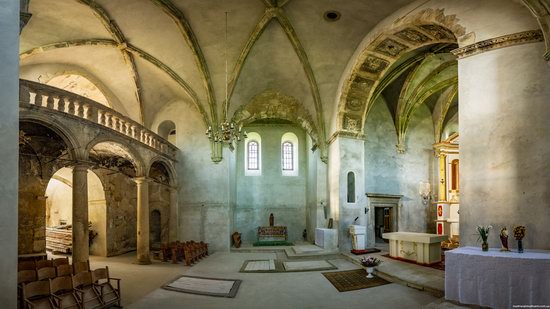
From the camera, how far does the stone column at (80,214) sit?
37.2 feet

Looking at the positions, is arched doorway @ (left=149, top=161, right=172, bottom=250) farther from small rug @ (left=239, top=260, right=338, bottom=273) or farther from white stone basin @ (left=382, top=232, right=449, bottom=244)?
white stone basin @ (left=382, top=232, right=449, bottom=244)

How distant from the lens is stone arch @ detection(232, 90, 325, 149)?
19500 mm

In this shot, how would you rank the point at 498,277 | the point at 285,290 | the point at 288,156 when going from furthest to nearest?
the point at 288,156 < the point at 285,290 < the point at 498,277

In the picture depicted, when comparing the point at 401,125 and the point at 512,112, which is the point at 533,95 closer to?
the point at 512,112

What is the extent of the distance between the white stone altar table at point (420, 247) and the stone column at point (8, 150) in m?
11.7

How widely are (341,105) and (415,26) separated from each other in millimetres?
5761

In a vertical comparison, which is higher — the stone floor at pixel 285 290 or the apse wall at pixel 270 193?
the apse wall at pixel 270 193

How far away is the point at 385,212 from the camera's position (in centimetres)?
2119

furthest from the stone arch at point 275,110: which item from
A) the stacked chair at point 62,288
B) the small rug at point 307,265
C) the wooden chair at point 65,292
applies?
the wooden chair at point 65,292

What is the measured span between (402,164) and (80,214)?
16.8 m

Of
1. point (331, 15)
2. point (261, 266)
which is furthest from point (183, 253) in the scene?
point (331, 15)

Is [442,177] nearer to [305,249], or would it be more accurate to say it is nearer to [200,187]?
[305,249]

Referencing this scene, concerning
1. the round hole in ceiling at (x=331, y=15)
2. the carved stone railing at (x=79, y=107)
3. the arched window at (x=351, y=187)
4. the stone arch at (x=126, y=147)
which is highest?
the round hole in ceiling at (x=331, y=15)

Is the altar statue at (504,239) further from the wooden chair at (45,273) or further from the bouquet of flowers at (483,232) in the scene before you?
the wooden chair at (45,273)
